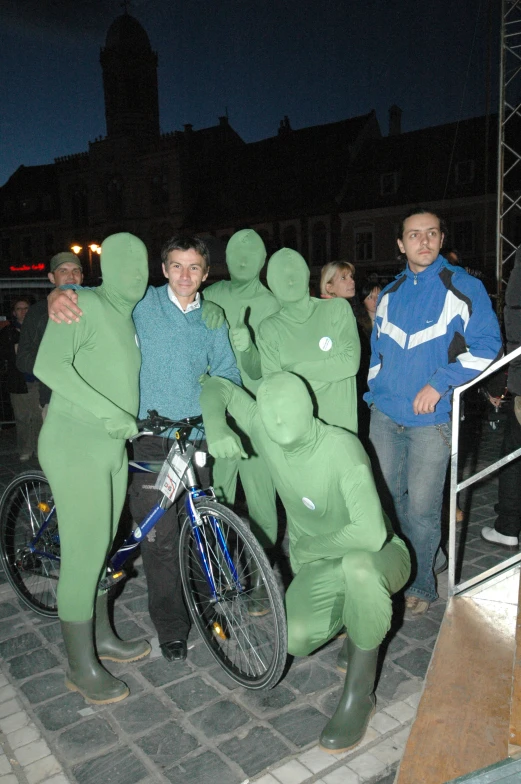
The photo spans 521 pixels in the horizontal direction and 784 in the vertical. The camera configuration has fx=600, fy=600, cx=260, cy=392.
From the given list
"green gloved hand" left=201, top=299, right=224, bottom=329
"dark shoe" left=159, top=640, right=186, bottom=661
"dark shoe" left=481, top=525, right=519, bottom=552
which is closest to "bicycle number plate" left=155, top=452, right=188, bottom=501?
"green gloved hand" left=201, top=299, right=224, bottom=329

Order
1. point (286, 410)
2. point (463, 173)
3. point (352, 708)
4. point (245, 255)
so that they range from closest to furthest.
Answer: point (286, 410) → point (352, 708) → point (245, 255) → point (463, 173)

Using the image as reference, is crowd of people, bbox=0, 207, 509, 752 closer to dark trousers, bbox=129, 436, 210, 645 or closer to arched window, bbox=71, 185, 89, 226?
dark trousers, bbox=129, 436, 210, 645

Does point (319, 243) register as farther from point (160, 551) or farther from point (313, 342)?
point (160, 551)

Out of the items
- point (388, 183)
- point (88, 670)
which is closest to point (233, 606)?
point (88, 670)

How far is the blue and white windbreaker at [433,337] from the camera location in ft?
10.8

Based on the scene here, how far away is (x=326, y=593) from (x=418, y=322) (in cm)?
161

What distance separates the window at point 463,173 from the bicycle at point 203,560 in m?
25.1

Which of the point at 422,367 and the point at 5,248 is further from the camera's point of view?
the point at 5,248

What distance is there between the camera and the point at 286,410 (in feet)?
7.96

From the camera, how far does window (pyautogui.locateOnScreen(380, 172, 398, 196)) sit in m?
26.7

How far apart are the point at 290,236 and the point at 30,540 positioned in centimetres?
2707

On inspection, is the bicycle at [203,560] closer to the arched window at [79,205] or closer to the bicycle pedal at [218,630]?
the bicycle pedal at [218,630]

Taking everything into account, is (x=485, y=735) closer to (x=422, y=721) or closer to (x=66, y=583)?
(x=422, y=721)

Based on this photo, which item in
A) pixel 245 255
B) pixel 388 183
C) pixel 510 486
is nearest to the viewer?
pixel 245 255
